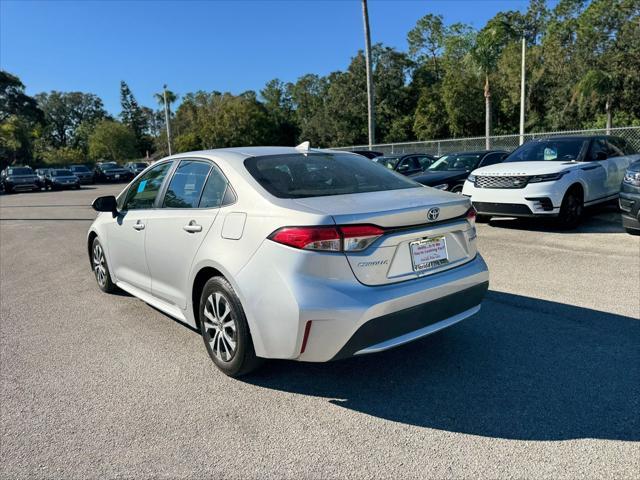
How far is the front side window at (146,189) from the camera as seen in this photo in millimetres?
4477

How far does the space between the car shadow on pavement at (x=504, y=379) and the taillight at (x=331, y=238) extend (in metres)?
1.04

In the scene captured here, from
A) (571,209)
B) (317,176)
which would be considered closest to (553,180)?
(571,209)

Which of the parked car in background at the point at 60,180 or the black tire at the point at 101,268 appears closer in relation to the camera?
the black tire at the point at 101,268

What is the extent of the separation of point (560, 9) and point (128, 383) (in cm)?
6111

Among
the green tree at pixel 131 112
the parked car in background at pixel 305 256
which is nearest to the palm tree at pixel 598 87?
the parked car in background at pixel 305 256

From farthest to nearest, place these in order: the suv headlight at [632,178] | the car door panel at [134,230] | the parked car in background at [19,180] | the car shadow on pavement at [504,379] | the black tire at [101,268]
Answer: the parked car in background at [19,180], the suv headlight at [632,178], the black tire at [101,268], the car door panel at [134,230], the car shadow on pavement at [504,379]

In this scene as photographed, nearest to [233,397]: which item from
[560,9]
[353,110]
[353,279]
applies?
[353,279]

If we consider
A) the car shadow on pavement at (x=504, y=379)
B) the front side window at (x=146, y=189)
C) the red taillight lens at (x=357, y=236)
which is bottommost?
the car shadow on pavement at (x=504, y=379)

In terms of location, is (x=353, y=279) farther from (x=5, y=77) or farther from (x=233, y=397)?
(x=5, y=77)

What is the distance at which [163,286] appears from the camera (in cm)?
416

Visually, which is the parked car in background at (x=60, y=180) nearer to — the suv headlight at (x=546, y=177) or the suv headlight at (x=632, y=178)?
the suv headlight at (x=546, y=177)

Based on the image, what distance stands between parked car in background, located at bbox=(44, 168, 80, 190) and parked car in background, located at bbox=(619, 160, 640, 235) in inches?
1282

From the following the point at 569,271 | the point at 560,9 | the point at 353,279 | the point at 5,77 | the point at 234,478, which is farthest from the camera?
the point at 5,77

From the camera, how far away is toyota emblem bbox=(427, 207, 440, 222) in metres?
3.20
